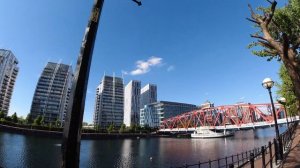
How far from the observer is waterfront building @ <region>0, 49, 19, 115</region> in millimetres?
132225

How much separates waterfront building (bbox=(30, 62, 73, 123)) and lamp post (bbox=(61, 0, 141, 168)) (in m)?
144

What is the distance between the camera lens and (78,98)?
2.43 metres

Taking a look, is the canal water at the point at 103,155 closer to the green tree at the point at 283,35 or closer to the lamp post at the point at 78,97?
the green tree at the point at 283,35

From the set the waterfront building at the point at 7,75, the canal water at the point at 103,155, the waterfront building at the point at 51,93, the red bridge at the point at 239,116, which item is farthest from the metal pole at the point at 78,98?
the waterfront building at the point at 7,75

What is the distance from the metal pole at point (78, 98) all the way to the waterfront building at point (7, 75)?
155250mm

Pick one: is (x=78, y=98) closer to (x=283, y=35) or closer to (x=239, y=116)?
(x=283, y=35)

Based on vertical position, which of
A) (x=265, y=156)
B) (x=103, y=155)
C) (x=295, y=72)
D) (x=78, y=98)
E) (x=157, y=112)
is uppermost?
(x=157, y=112)

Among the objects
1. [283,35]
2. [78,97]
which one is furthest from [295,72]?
[78,97]

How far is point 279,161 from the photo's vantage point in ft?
39.4

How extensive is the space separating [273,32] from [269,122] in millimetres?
93440

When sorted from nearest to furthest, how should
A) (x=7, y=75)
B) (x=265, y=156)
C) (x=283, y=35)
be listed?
(x=283, y=35), (x=265, y=156), (x=7, y=75)

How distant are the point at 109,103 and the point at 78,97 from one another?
17276 centimetres

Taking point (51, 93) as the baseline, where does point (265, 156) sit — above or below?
below

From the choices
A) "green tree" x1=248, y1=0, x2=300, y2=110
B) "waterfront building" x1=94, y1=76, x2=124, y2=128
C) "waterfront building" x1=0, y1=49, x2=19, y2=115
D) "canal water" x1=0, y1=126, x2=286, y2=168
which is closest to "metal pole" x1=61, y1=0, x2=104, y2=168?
"green tree" x1=248, y1=0, x2=300, y2=110
